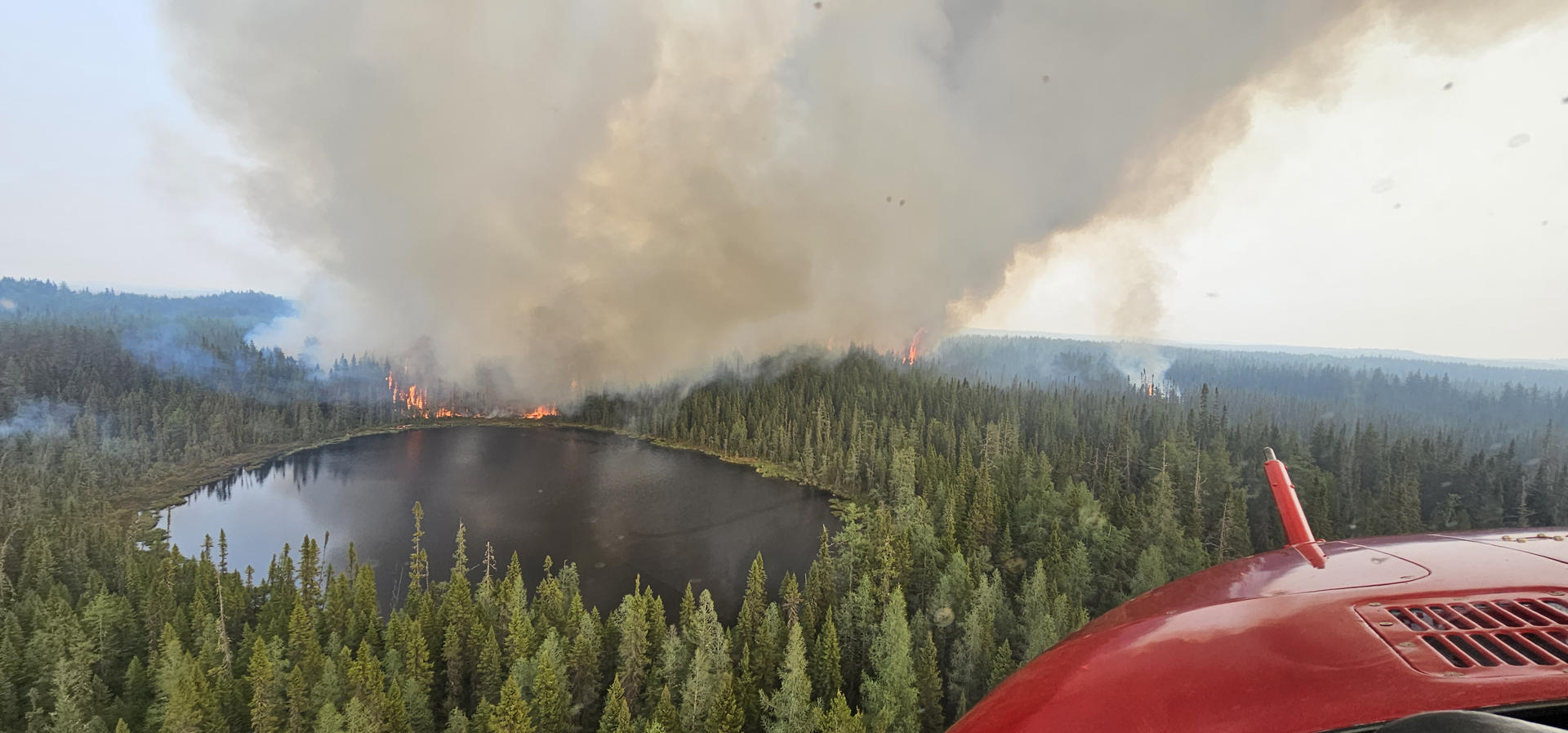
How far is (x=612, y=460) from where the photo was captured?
298ft

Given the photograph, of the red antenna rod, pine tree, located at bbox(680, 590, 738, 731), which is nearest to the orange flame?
pine tree, located at bbox(680, 590, 738, 731)

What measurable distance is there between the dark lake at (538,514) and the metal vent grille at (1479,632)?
36209 mm

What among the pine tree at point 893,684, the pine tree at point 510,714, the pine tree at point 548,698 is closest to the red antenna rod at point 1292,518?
the pine tree at point 893,684

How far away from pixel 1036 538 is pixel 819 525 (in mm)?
25141

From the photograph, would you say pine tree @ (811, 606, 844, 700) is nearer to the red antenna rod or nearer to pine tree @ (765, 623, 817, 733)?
pine tree @ (765, 623, 817, 733)

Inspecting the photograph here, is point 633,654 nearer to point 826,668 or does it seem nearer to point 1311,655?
point 826,668

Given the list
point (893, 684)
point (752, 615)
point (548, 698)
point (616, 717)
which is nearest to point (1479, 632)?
point (893, 684)

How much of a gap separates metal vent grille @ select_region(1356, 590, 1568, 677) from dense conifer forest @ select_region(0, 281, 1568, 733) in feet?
55.9

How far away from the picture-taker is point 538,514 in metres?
62.2

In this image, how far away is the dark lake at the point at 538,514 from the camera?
45.9m

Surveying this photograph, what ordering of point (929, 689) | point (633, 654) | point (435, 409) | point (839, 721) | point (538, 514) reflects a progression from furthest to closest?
1. point (435, 409)
2. point (538, 514)
3. point (633, 654)
4. point (929, 689)
5. point (839, 721)

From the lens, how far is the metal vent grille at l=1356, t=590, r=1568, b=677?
6.11 feet

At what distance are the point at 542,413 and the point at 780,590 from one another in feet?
394

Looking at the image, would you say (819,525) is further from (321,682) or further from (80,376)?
(80,376)
